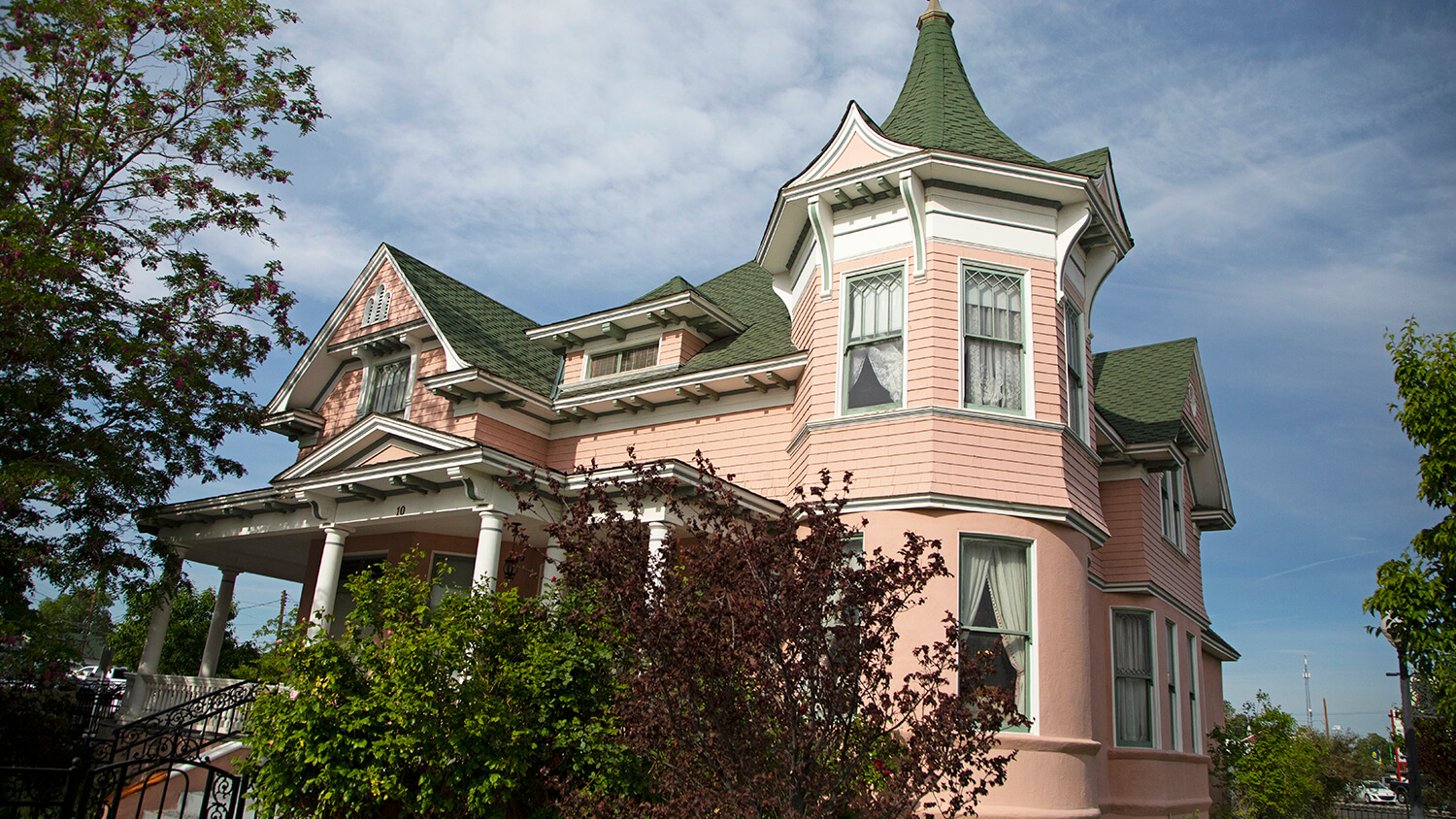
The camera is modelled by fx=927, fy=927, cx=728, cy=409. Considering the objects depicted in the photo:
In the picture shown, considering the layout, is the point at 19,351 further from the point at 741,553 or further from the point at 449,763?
the point at 741,553

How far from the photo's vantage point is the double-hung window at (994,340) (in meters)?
12.2

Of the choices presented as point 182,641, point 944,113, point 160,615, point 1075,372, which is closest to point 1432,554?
point 1075,372

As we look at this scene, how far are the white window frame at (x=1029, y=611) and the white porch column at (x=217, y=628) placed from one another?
45.5ft

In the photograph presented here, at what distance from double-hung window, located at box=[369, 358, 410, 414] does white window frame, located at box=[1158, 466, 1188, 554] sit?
14364mm

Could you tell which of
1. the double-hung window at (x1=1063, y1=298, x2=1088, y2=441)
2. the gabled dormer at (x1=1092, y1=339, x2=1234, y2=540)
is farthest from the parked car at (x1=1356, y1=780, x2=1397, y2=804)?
the double-hung window at (x1=1063, y1=298, x2=1088, y2=441)

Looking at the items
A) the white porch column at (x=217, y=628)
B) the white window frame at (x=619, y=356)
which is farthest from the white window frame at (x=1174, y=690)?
the white porch column at (x=217, y=628)

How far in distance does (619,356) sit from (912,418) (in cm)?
706

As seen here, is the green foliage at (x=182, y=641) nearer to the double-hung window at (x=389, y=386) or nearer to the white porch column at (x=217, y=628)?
the white porch column at (x=217, y=628)

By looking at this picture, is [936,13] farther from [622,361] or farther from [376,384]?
[376,384]

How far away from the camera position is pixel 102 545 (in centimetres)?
1452

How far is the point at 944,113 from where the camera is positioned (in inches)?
570

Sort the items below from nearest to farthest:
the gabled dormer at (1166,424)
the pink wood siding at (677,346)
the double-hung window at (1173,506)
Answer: the gabled dormer at (1166,424), the pink wood siding at (677,346), the double-hung window at (1173,506)

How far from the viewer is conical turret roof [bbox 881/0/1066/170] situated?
13.5 m

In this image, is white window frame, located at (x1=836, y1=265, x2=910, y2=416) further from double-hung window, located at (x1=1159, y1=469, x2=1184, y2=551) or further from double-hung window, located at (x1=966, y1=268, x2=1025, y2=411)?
double-hung window, located at (x1=1159, y1=469, x2=1184, y2=551)
